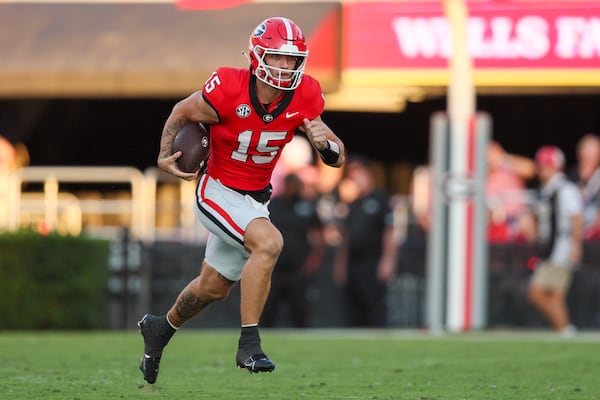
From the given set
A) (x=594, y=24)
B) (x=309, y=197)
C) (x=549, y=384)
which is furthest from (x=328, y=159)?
(x=594, y=24)

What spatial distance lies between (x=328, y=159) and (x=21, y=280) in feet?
23.9

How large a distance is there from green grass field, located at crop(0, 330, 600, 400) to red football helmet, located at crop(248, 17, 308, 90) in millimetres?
1695

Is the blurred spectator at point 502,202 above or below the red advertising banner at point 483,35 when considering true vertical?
below

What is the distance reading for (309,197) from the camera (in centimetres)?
1488

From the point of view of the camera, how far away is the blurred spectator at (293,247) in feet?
48.0

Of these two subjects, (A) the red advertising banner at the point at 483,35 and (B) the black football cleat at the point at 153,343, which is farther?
(A) the red advertising banner at the point at 483,35

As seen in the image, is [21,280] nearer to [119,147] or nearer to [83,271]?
[83,271]

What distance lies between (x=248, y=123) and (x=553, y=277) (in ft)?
22.9

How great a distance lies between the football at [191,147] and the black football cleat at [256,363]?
1.11 meters

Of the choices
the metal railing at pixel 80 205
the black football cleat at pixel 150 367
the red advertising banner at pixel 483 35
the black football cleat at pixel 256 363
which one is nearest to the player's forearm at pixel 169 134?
the black football cleat at pixel 150 367

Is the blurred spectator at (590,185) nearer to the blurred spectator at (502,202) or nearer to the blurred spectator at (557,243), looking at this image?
the blurred spectator at (502,202)

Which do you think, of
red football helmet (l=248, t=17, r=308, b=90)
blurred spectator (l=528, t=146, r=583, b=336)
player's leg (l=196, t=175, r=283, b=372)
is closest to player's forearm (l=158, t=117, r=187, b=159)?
player's leg (l=196, t=175, r=283, b=372)

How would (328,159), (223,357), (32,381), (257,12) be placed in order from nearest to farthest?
(328,159)
(32,381)
(223,357)
(257,12)

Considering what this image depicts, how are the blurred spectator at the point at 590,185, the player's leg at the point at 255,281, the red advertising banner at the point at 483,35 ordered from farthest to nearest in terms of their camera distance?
the red advertising banner at the point at 483,35 → the blurred spectator at the point at 590,185 → the player's leg at the point at 255,281
